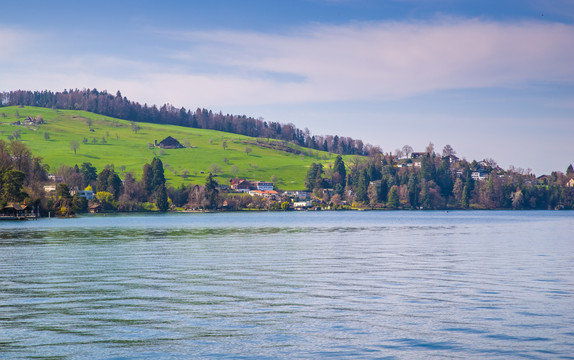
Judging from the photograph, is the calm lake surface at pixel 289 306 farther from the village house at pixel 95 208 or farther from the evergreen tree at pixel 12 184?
the village house at pixel 95 208

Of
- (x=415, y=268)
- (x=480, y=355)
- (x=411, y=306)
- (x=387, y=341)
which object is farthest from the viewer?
(x=415, y=268)

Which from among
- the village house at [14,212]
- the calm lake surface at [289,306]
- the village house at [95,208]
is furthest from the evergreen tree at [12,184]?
the calm lake surface at [289,306]

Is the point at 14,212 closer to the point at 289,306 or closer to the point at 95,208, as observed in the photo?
the point at 95,208

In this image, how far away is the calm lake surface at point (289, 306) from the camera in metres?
18.6

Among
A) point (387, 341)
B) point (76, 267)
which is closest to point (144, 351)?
point (387, 341)

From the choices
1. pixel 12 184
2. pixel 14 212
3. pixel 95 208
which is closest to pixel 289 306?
pixel 12 184

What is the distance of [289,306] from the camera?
24906 millimetres

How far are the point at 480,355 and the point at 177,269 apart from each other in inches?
974

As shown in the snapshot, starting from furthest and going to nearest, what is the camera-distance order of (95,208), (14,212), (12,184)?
(95,208), (14,212), (12,184)

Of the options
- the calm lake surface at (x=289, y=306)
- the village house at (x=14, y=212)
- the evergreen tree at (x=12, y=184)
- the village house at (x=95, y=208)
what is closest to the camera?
the calm lake surface at (x=289, y=306)

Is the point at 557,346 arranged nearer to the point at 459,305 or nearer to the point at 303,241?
the point at 459,305

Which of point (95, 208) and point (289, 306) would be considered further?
point (95, 208)

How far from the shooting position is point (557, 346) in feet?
60.2

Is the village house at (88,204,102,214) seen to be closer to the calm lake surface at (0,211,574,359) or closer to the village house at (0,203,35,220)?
the village house at (0,203,35,220)
